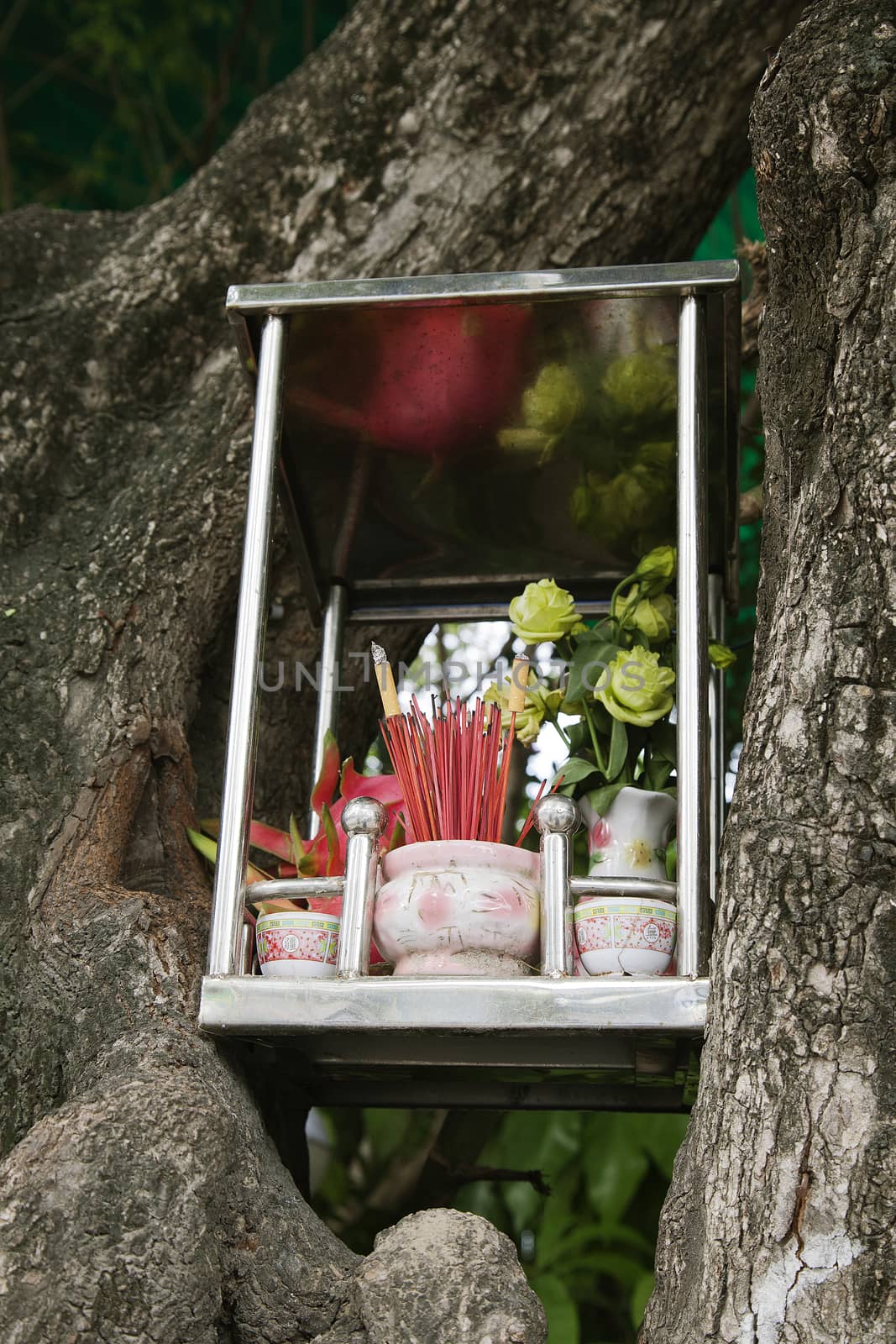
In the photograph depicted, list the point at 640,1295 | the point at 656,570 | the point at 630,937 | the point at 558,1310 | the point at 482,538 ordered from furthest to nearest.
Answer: the point at 640,1295 → the point at 558,1310 → the point at 482,538 → the point at 656,570 → the point at 630,937

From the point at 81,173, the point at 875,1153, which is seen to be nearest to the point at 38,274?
the point at 81,173

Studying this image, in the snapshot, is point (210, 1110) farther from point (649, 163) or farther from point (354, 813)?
point (649, 163)

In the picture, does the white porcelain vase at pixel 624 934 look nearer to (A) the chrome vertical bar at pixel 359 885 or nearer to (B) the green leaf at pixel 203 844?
(A) the chrome vertical bar at pixel 359 885

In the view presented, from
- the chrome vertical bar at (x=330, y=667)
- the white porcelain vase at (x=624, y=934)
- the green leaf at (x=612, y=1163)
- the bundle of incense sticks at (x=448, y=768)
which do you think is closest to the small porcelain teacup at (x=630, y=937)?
the white porcelain vase at (x=624, y=934)

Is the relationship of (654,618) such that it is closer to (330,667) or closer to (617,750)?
(617,750)

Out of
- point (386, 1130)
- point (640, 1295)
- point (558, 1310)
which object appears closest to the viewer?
point (558, 1310)

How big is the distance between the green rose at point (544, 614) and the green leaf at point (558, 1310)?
3.26ft

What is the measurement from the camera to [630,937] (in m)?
1.11

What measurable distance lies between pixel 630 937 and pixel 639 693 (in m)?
0.32

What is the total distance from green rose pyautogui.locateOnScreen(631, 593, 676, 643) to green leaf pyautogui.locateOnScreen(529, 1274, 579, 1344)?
997mm

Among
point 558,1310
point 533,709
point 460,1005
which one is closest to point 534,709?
point 533,709

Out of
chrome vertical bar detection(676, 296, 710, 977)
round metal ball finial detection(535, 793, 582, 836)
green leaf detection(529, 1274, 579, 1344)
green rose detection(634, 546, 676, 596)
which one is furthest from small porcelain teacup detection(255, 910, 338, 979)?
green leaf detection(529, 1274, 579, 1344)

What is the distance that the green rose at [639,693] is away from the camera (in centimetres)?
136

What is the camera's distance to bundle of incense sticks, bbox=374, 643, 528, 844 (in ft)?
4.09
